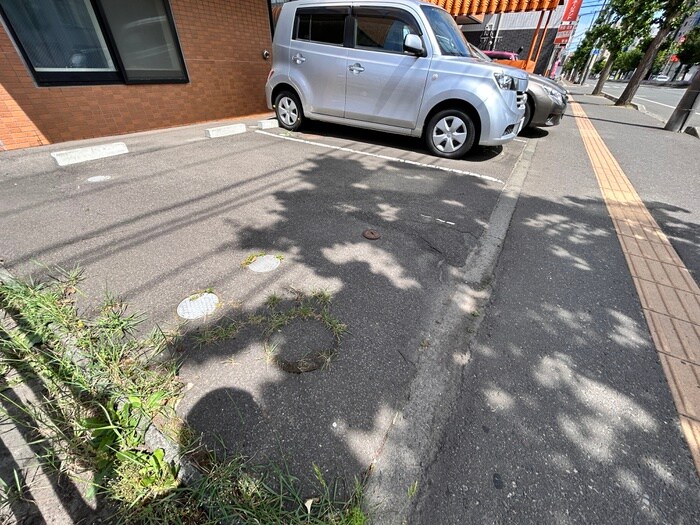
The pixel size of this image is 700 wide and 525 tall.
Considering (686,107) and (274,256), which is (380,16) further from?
(686,107)

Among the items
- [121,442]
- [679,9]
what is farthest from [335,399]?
[679,9]

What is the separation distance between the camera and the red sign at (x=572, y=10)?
64.0 ft

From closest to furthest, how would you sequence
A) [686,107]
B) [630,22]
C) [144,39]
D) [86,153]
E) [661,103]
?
[86,153], [144,39], [686,107], [630,22], [661,103]

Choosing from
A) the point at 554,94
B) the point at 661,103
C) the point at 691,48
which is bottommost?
the point at 661,103

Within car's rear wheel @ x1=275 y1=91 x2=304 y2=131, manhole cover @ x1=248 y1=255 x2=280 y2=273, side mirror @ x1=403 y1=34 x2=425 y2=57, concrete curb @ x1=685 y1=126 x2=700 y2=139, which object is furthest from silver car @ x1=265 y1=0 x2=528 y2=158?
concrete curb @ x1=685 y1=126 x2=700 y2=139

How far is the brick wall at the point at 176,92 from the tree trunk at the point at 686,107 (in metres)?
11.3

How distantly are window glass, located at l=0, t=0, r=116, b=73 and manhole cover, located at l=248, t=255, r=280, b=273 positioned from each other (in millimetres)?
5153

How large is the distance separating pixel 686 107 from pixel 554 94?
5364 mm

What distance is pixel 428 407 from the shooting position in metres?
1.56

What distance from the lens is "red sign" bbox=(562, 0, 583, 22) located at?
19516 mm

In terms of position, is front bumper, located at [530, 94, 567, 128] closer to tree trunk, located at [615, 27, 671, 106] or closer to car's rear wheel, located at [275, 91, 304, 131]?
car's rear wheel, located at [275, 91, 304, 131]

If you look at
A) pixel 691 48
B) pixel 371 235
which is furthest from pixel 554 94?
pixel 691 48

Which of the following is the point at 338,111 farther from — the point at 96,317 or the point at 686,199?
the point at 686,199

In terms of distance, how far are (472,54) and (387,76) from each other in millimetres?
1501
